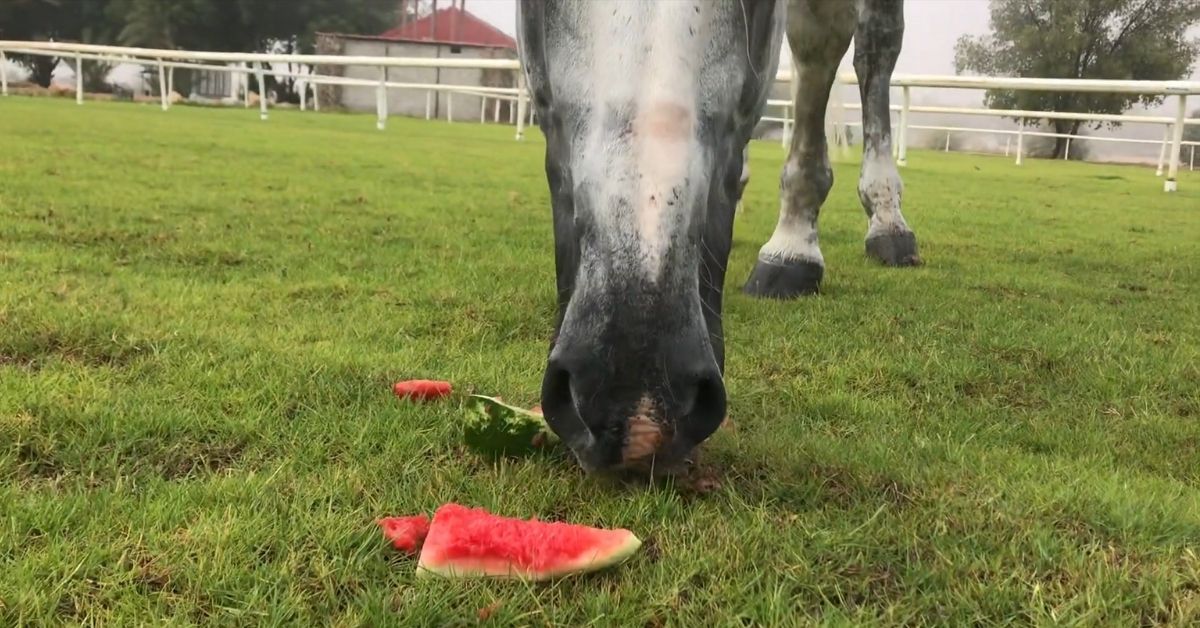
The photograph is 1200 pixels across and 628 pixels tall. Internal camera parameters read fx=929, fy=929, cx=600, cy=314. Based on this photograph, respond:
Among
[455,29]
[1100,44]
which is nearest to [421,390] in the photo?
[1100,44]

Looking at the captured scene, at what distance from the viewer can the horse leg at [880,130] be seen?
464 centimetres

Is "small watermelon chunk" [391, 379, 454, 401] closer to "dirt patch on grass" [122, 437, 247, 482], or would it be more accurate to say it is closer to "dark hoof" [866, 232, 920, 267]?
"dirt patch on grass" [122, 437, 247, 482]

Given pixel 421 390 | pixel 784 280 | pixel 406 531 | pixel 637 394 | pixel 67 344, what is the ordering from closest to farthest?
pixel 637 394 → pixel 406 531 → pixel 421 390 → pixel 67 344 → pixel 784 280

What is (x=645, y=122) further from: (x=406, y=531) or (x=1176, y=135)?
(x=1176, y=135)

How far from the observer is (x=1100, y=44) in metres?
35.6

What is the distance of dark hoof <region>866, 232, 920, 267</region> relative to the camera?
4680 mm

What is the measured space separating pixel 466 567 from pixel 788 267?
266cm

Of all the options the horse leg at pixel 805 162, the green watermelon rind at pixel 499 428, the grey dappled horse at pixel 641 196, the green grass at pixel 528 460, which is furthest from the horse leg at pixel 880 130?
the green watermelon rind at pixel 499 428

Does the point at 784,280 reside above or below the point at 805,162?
below

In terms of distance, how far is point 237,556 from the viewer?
4.31 ft

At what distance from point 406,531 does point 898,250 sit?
149 inches

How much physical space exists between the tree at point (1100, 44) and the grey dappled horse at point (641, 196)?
3588 centimetres

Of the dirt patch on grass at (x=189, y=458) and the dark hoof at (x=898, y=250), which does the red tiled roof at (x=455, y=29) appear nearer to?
the dark hoof at (x=898, y=250)

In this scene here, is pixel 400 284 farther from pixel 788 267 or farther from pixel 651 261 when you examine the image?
pixel 651 261
